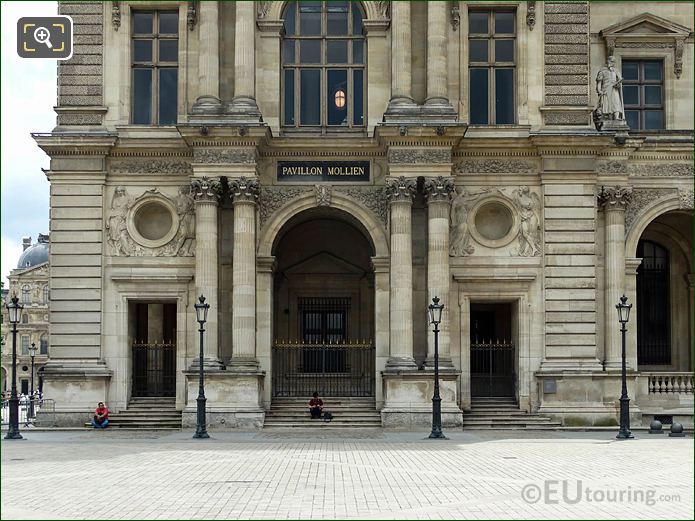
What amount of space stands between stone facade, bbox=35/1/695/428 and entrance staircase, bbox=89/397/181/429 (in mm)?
442

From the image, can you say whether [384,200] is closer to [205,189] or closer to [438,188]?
[438,188]

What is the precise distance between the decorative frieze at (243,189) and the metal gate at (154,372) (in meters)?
6.83

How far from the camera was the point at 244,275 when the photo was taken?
37875 mm

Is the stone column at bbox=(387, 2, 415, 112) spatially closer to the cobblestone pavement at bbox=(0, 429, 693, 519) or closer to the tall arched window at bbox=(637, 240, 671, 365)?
the cobblestone pavement at bbox=(0, 429, 693, 519)

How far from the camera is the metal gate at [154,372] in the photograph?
41188 mm

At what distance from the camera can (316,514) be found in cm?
1709

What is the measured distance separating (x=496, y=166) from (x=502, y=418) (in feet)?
29.4

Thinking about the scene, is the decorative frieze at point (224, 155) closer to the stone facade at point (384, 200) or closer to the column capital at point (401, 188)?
the stone facade at point (384, 200)

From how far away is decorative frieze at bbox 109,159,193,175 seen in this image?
39.6 metres

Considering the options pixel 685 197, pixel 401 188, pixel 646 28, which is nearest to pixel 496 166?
pixel 401 188

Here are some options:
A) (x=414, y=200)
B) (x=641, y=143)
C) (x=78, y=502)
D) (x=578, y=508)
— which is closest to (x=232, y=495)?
(x=78, y=502)

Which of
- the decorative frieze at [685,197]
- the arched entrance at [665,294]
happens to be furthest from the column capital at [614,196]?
the arched entrance at [665,294]

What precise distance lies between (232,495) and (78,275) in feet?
70.2

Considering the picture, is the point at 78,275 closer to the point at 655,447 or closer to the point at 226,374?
the point at 226,374
